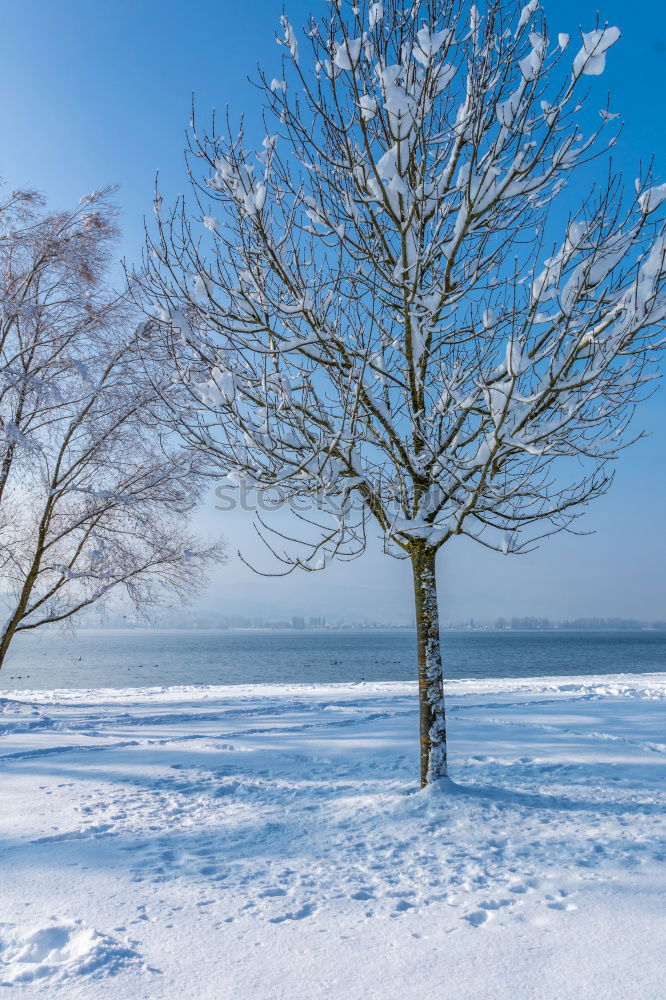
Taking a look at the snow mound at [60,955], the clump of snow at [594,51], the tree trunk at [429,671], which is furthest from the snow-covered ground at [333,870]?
the clump of snow at [594,51]

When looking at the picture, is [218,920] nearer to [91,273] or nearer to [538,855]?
[538,855]

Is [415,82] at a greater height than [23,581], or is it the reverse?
[415,82]

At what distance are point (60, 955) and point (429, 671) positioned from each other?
12.0 feet

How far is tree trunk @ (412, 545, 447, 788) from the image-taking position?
19.0 ft

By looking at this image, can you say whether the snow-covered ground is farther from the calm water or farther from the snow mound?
the calm water

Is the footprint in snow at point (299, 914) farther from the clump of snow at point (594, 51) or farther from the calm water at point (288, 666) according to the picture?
the calm water at point (288, 666)

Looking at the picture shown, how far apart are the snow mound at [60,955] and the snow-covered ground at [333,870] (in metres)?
0.01

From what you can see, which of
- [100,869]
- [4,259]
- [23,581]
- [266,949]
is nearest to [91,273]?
[4,259]

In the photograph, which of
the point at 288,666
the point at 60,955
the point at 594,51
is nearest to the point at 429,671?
the point at 60,955

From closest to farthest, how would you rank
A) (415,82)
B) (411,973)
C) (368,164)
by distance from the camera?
(411,973), (415,82), (368,164)

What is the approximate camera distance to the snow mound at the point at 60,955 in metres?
2.89

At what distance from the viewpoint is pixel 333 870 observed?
4.11m

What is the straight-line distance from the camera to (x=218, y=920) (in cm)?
343

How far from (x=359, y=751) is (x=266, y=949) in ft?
15.8
